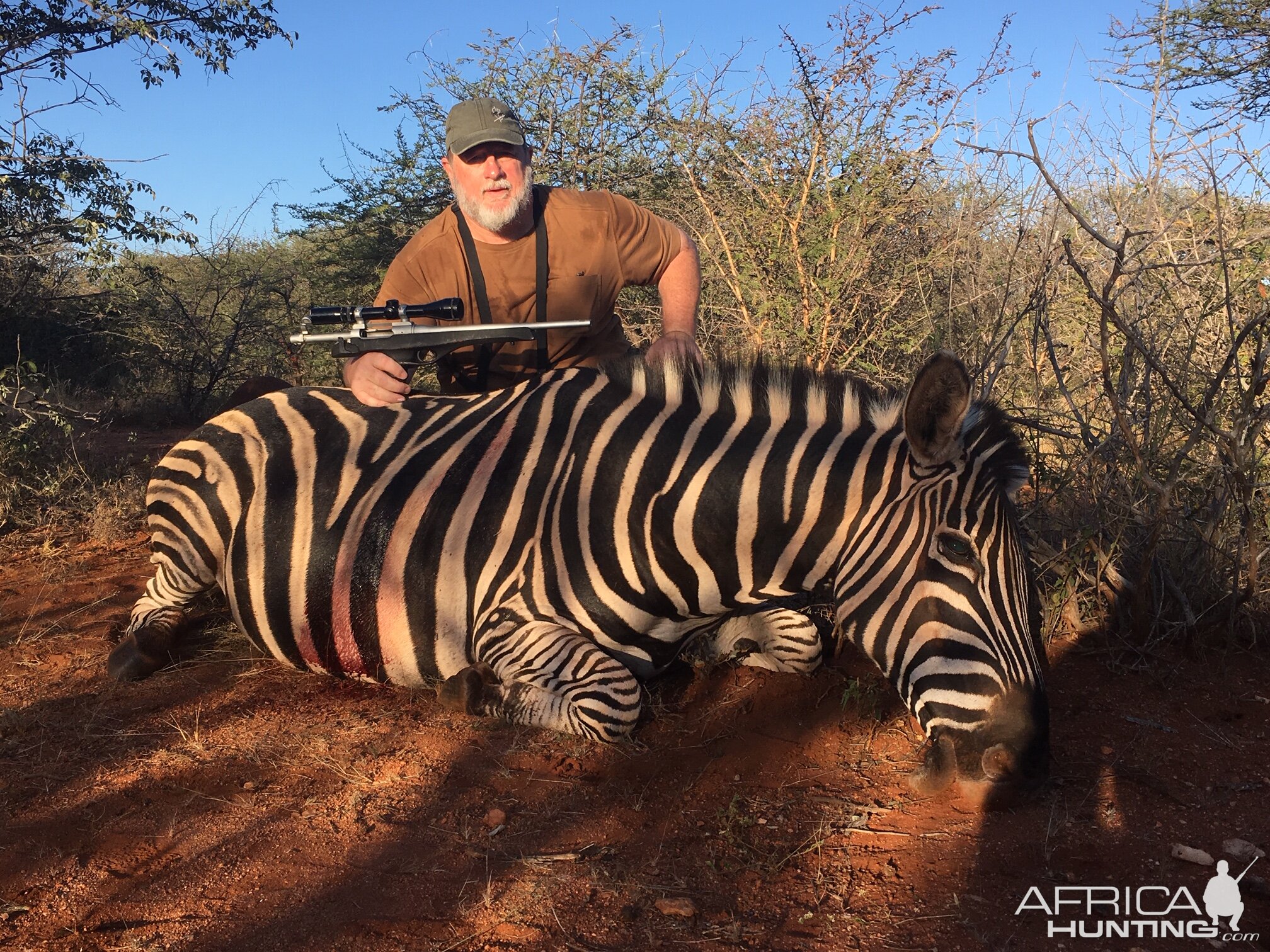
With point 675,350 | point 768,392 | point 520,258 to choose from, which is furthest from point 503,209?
point 768,392

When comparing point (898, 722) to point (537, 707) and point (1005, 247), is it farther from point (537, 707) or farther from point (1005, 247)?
point (1005, 247)

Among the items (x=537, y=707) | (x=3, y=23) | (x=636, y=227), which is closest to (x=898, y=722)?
(x=537, y=707)

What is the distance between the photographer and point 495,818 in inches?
119

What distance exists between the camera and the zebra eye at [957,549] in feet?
9.30

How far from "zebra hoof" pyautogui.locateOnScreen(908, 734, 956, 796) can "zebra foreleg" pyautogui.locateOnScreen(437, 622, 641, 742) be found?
42.5 inches

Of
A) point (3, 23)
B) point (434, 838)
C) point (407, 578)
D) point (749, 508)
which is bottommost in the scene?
point (434, 838)

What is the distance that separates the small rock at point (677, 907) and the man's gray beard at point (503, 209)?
3.78m

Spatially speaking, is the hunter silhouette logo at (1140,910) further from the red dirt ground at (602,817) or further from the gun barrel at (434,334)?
the gun barrel at (434,334)

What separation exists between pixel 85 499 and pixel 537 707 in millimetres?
4951

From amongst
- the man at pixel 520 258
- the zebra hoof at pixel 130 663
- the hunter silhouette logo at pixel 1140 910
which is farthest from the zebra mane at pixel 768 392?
the zebra hoof at pixel 130 663

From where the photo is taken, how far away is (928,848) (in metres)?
2.77

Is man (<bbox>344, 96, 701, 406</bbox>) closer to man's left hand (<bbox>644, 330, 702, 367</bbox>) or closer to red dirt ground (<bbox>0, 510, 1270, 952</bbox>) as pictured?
man's left hand (<bbox>644, 330, 702, 367</bbox>)

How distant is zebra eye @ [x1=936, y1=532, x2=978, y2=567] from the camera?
2.84m

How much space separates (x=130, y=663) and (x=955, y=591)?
366 cm
